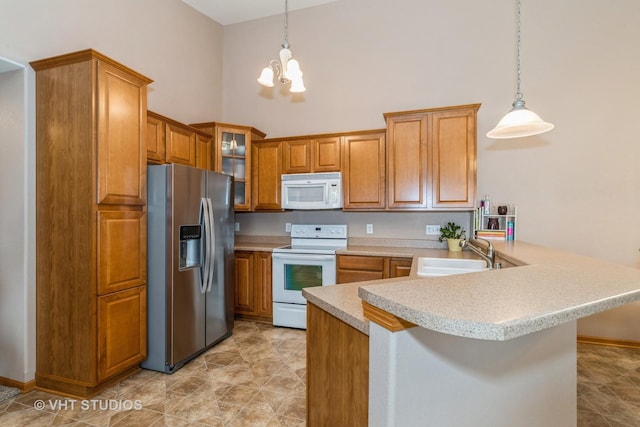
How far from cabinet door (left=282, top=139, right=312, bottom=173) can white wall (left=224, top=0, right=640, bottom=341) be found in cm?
43

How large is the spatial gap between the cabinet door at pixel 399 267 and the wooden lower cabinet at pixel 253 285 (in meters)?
1.40

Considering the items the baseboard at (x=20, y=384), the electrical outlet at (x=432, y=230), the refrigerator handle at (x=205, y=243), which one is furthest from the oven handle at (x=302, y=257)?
the baseboard at (x=20, y=384)

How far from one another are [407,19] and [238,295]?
3855mm

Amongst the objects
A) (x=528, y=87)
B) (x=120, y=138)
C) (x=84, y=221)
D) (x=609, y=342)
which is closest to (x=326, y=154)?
(x=120, y=138)

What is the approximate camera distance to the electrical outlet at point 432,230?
3.59 m

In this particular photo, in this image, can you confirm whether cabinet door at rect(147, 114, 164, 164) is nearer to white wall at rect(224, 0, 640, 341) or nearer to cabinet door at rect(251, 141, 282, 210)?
cabinet door at rect(251, 141, 282, 210)

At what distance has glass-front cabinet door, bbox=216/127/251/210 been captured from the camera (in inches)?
147

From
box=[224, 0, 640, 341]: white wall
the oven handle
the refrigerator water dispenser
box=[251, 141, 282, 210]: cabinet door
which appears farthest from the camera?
box=[251, 141, 282, 210]: cabinet door

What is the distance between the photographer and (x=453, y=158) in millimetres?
3154

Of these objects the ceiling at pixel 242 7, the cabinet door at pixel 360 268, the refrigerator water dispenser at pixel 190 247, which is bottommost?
the cabinet door at pixel 360 268

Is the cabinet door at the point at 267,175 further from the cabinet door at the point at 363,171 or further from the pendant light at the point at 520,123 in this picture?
the pendant light at the point at 520,123

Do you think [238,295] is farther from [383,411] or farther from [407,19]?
[407,19]

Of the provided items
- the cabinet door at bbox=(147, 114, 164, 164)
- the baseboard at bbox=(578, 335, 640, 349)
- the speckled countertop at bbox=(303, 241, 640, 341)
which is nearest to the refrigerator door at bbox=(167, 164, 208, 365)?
the cabinet door at bbox=(147, 114, 164, 164)

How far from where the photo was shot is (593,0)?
3.11m
